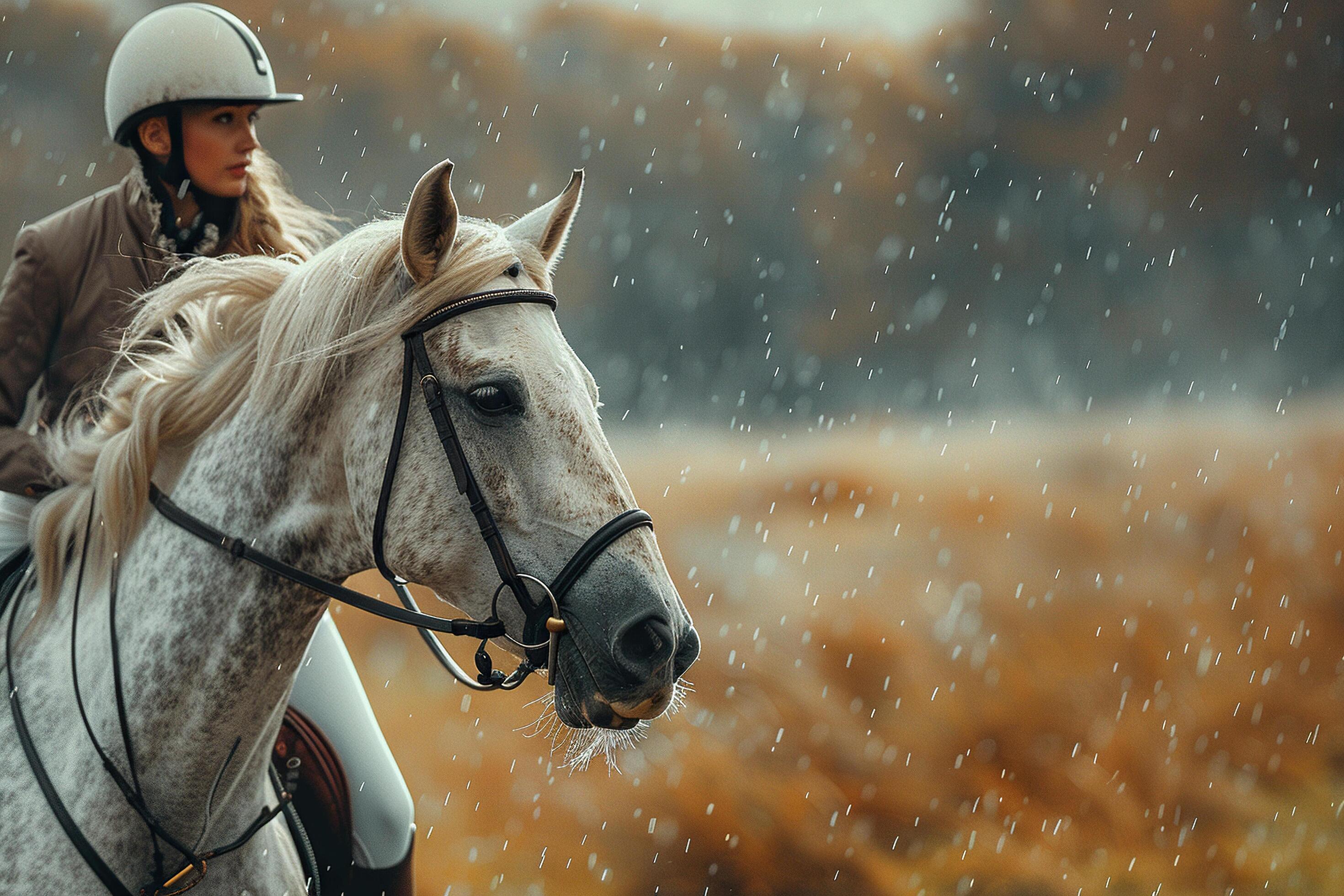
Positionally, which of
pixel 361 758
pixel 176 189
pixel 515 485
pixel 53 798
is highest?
pixel 176 189

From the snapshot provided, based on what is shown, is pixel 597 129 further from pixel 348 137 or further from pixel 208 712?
pixel 208 712

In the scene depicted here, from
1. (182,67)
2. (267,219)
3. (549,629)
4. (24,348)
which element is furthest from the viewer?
(267,219)

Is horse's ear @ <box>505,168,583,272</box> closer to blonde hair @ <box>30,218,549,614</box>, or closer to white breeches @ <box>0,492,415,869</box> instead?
blonde hair @ <box>30,218,549,614</box>

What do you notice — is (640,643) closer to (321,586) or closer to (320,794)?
(321,586)

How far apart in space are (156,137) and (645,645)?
1750 millimetres

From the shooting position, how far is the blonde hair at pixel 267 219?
2117 millimetres

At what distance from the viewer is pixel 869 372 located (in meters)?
7.71

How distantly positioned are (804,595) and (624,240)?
3226 mm

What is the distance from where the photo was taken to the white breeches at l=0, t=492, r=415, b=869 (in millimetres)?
2025

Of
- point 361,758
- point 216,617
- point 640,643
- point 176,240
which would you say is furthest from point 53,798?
point 176,240

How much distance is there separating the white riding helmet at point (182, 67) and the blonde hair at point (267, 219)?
6.4 inches

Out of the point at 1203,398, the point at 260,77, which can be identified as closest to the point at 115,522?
the point at 260,77

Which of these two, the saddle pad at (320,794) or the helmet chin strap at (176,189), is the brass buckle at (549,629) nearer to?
the saddle pad at (320,794)

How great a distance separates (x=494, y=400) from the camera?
1.31 meters
